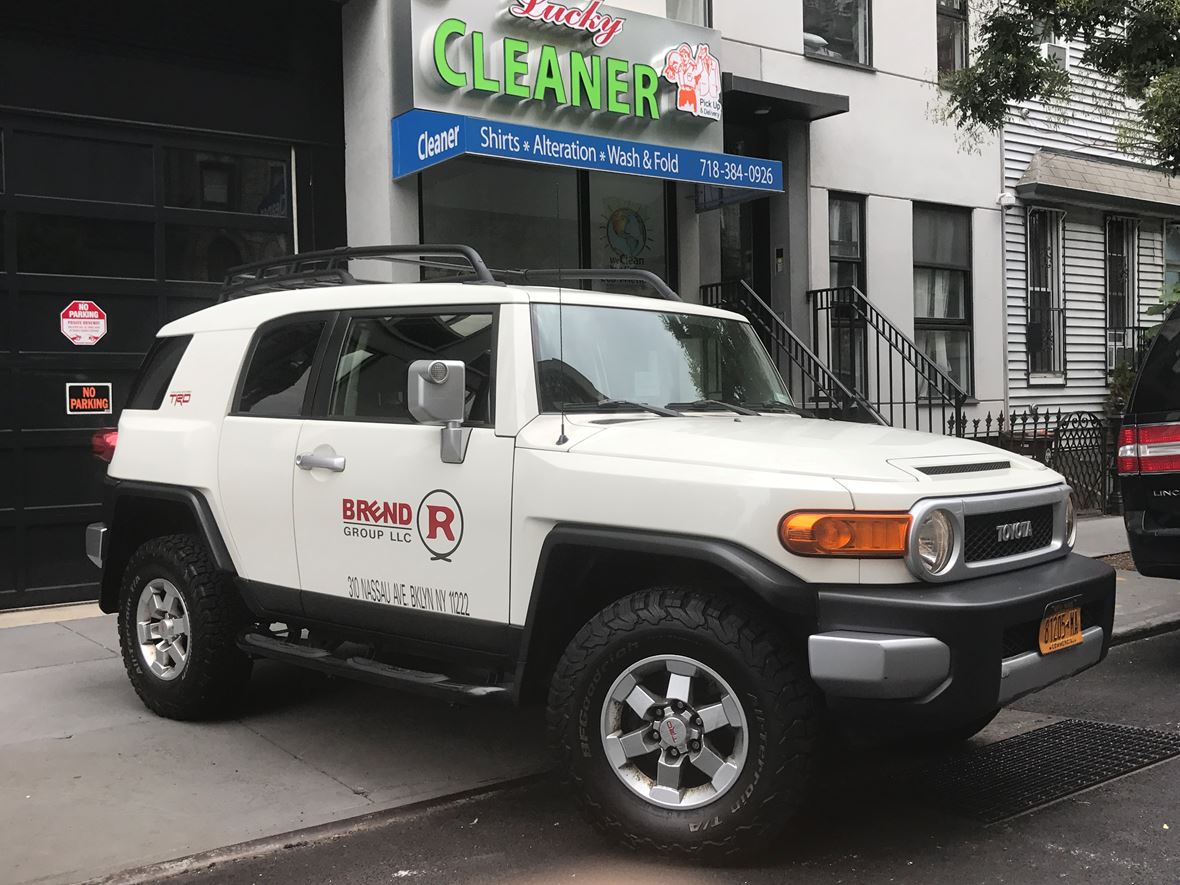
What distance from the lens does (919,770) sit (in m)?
4.83

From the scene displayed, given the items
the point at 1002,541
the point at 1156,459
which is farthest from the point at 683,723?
the point at 1156,459

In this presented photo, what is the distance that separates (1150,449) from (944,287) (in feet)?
27.5

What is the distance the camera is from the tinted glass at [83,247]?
8438mm

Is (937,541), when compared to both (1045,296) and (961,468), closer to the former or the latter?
(961,468)

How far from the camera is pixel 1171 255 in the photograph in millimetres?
17531

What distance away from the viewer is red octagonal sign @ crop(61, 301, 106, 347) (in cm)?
860

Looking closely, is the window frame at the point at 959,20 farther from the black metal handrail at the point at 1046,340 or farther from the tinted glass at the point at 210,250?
the tinted glass at the point at 210,250

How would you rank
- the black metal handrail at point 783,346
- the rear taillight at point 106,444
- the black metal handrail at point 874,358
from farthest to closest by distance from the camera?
the black metal handrail at point 874,358
the black metal handrail at point 783,346
the rear taillight at point 106,444

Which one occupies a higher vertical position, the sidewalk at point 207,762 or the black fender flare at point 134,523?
the black fender flare at point 134,523

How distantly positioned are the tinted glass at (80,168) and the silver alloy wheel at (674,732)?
265 inches

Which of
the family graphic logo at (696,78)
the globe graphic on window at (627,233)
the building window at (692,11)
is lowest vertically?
the globe graphic on window at (627,233)

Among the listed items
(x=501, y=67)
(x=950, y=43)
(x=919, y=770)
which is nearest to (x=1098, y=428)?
(x=950, y=43)

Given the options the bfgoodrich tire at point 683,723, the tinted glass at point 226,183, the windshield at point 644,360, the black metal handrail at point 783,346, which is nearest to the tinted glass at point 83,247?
the tinted glass at point 226,183

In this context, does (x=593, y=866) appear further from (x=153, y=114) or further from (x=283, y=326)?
(x=153, y=114)
